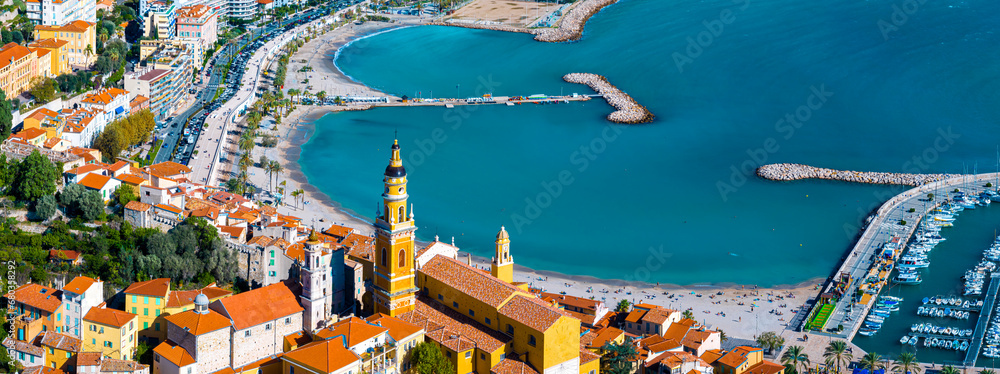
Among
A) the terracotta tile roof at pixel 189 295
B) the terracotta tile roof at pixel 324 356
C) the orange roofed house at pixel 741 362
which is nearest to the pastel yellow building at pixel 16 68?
the terracotta tile roof at pixel 189 295

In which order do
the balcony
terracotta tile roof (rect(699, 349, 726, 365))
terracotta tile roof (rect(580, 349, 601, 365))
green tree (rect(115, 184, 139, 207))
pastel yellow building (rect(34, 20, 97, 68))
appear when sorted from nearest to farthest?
the balcony, terracotta tile roof (rect(580, 349, 601, 365)), terracotta tile roof (rect(699, 349, 726, 365)), green tree (rect(115, 184, 139, 207)), pastel yellow building (rect(34, 20, 97, 68))

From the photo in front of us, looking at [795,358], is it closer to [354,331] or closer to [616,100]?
[354,331]

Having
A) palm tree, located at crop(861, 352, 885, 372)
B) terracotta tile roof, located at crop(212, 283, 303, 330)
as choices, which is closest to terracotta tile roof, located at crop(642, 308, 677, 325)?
palm tree, located at crop(861, 352, 885, 372)

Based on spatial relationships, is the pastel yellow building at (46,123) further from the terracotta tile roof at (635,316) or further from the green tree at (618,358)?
the green tree at (618,358)

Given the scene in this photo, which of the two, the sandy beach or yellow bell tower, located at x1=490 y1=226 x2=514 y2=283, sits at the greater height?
yellow bell tower, located at x1=490 y1=226 x2=514 y2=283

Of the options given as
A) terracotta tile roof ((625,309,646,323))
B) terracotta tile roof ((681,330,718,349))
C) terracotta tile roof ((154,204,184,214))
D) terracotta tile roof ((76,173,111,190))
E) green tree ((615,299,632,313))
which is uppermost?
terracotta tile roof ((76,173,111,190))

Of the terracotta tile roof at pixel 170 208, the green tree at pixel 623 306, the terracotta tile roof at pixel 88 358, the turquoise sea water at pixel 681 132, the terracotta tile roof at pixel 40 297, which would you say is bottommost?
the turquoise sea water at pixel 681 132

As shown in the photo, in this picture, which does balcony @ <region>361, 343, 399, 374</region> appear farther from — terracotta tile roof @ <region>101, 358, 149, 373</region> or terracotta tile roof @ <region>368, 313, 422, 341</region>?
terracotta tile roof @ <region>101, 358, 149, 373</region>
